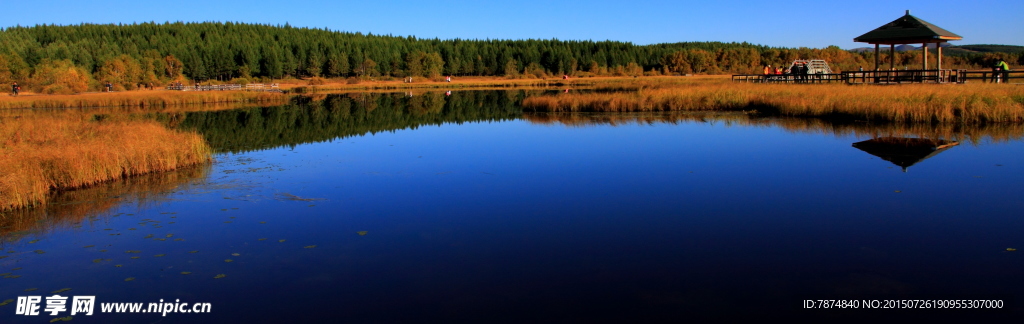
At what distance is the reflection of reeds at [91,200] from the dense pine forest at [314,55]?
5994 centimetres

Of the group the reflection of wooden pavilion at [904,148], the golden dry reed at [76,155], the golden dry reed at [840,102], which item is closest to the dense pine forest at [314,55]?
the golden dry reed at [840,102]

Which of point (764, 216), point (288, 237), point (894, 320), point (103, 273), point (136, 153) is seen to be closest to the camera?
point (894, 320)

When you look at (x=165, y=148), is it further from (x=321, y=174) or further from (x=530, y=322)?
(x=530, y=322)

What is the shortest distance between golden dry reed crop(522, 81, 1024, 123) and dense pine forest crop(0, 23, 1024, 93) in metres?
51.2

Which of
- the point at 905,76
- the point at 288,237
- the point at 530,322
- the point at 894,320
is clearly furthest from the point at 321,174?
the point at 905,76

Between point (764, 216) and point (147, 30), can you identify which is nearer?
point (764, 216)

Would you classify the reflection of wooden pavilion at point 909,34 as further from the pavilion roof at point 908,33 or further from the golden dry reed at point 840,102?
the golden dry reed at point 840,102

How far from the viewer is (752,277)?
6.97m

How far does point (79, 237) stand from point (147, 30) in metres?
121

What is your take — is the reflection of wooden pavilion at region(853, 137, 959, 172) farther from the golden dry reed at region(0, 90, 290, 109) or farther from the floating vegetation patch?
the golden dry reed at region(0, 90, 290, 109)

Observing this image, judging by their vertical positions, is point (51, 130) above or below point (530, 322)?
above

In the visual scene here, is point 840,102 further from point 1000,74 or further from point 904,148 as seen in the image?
point 1000,74
